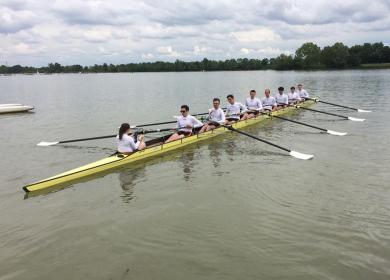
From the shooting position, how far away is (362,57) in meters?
109

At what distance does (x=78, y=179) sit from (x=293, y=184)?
18.9 feet

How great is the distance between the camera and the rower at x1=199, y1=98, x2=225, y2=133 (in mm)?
14926

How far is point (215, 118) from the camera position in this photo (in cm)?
1568

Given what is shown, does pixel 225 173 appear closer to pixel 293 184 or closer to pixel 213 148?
pixel 293 184

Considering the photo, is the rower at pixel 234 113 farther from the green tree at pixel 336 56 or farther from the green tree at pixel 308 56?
the green tree at pixel 308 56

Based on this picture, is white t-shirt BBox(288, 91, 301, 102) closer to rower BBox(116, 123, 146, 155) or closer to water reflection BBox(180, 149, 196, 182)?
water reflection BBox(180, 149, 196, 182)

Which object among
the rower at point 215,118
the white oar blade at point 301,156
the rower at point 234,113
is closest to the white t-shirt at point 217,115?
the rower at point 215,118

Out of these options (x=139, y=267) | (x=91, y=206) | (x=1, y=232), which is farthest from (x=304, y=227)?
(x=1, y=232)

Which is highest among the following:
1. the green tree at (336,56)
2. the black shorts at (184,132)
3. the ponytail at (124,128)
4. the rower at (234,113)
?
the green tree at (336,56)

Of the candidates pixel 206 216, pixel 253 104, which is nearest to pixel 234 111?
pixel 253 104

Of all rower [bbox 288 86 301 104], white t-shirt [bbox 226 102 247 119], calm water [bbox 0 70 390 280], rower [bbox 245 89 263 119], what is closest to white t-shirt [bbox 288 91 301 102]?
rower [bbox 288 86 301 104]

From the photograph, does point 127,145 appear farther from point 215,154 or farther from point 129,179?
point 215,154

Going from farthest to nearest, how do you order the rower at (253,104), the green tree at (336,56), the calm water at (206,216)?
the green tree at (336,56) → the rower at (253,104) → the calm water at (206,216)

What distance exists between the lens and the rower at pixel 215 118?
49.0 feet
